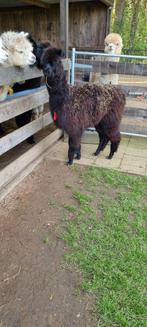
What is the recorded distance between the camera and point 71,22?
571 centimetres

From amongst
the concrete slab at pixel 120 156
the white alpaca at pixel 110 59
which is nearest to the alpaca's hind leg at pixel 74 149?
the concrete slab at pixel 120 156

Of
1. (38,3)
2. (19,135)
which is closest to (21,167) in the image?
(19,135)

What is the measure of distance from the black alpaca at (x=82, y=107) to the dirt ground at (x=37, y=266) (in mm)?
810

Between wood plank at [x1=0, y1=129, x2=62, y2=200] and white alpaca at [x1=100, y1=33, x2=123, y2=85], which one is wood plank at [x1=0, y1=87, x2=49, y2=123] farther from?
white alpaca at [x1=100, y1=33, x2=123, y2=85]

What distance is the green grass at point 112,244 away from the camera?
5.90 feet

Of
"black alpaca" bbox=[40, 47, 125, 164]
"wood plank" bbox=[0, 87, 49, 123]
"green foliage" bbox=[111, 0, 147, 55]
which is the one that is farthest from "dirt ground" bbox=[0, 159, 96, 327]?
"green foliage" bbox=[111, 0, 147, 55]

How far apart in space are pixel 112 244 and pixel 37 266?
709 millimetres

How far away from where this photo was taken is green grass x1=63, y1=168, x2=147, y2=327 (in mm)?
1799

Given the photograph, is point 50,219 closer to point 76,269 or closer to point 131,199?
point 76,269

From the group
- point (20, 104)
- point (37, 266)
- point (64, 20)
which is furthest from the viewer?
Answer: point (64, 20)

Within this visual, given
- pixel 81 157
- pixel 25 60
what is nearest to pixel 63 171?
pixel 81 157

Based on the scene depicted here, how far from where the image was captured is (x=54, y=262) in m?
2.15

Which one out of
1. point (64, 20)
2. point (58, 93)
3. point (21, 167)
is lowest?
point (21, 167)

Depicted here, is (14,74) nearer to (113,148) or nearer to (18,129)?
Answer: (18,129)
